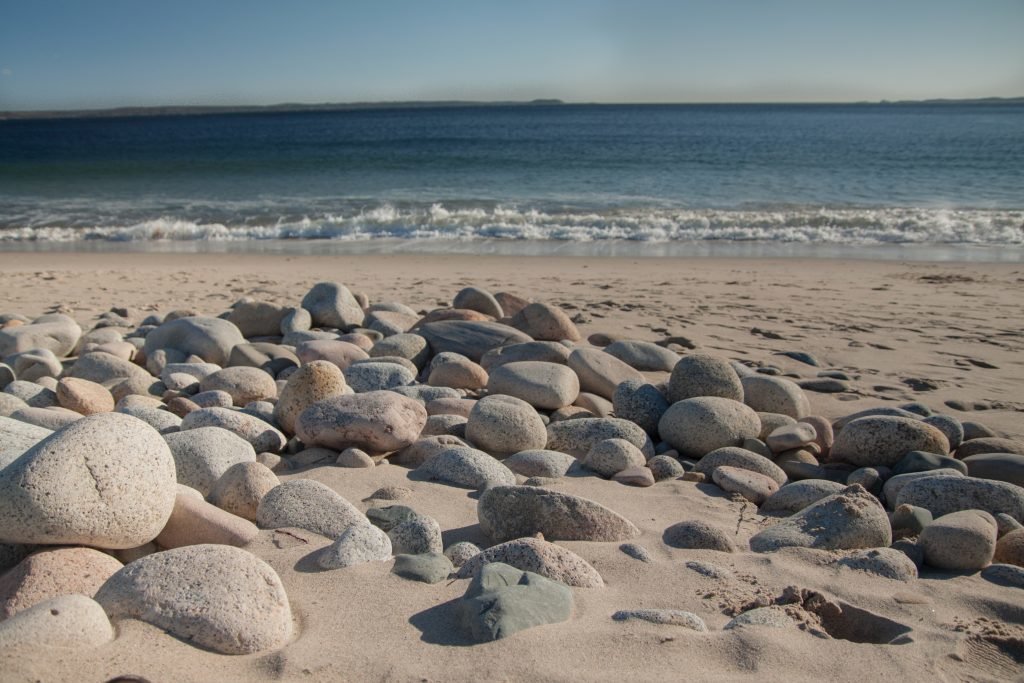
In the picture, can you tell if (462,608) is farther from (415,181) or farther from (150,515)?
(415,181)

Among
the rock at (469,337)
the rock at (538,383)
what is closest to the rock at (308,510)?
the rock at (538,383)

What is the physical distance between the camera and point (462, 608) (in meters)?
2.06

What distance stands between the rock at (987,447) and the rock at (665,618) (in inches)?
94.7

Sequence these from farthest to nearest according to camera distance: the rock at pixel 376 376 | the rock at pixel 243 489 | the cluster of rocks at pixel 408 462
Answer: the rock at pixel 376 376 → the rock at pixel 243 489 → the cluster of rocks at pixel 408 462

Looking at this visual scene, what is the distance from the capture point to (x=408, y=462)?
A: 3.64 metres

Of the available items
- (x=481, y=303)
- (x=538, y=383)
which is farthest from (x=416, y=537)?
(x=481, y=303)

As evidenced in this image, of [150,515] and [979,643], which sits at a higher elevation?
[150,515]

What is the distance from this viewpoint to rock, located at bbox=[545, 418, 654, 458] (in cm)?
391

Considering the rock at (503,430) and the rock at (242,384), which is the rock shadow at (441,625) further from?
the rock at (242,384)

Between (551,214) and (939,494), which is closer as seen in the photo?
(939,494)

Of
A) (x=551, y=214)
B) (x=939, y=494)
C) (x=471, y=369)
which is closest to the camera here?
(x=939, y=494)

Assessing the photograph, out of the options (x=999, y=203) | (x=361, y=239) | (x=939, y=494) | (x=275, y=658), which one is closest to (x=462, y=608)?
(x=275, y=658)

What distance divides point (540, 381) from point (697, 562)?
6.86 feet

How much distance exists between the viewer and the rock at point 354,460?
346 centimetres
